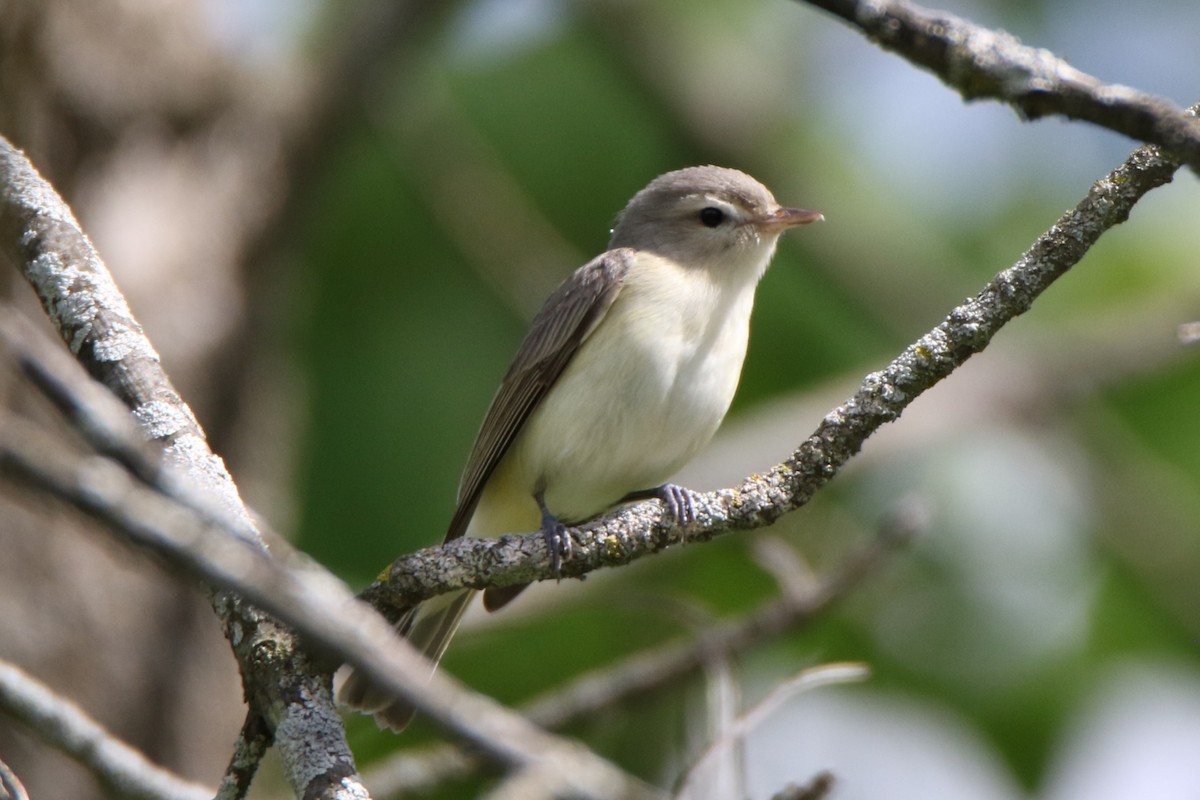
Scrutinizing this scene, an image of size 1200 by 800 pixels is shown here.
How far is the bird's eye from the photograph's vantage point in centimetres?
521

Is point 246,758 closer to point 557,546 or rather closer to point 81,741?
point 81,741

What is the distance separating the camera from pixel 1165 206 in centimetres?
806

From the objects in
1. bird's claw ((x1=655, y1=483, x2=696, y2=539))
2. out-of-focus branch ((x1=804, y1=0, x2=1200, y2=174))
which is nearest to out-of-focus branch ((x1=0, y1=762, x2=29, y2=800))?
bird's claw ((x1=655, y1=483, x2=696, y2=539))

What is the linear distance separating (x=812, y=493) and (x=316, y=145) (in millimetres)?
3803

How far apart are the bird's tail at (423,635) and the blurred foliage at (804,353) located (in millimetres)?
1373

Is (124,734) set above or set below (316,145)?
below

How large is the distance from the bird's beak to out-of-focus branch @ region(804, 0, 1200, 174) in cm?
315

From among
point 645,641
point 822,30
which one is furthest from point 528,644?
point 822,30

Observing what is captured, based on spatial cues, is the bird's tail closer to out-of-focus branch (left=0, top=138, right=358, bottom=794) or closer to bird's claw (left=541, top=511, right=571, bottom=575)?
bird's claw (left=541, top=511, right=571, bottom=575)

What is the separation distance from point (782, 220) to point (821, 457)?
254 cm

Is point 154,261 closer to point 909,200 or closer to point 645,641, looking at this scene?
point 645,641

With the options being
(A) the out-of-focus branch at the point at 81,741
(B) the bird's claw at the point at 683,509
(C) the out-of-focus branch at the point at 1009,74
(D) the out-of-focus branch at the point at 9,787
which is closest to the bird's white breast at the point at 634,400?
(B) the bird's claw at the point at 683,509

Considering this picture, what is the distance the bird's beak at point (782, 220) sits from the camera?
16.6ft

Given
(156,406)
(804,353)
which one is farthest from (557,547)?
(804,353)
